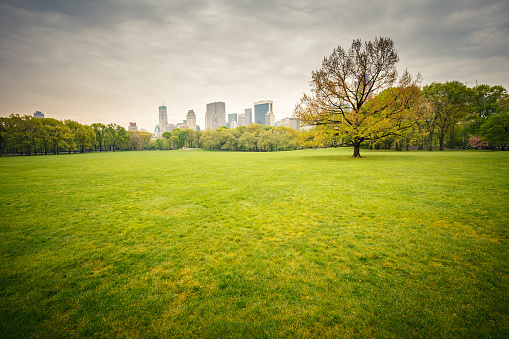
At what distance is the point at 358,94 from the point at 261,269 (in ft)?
98.8

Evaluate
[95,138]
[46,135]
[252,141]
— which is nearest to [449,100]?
[252,141]

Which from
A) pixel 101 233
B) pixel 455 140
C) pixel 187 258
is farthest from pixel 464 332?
pixel 455 140

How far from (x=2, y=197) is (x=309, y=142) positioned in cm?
2808

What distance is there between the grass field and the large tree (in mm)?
18895

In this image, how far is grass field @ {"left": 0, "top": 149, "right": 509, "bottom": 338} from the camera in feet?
10.0

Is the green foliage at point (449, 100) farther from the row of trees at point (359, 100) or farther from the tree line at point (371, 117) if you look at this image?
the row of trees at point (359, 100)

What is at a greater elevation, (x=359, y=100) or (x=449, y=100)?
(x=449, y=100)

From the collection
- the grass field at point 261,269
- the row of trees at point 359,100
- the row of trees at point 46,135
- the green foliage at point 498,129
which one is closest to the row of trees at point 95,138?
the row of trees at point 46,135

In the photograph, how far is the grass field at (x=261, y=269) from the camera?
10.0ft

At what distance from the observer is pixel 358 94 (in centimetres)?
2777

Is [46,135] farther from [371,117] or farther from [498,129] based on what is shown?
[498,129]

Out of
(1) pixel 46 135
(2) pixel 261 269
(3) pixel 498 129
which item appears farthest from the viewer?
(1) pixel 46 135

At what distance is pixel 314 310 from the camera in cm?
324

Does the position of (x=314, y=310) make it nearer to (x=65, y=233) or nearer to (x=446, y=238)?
(x=446, y=238)
